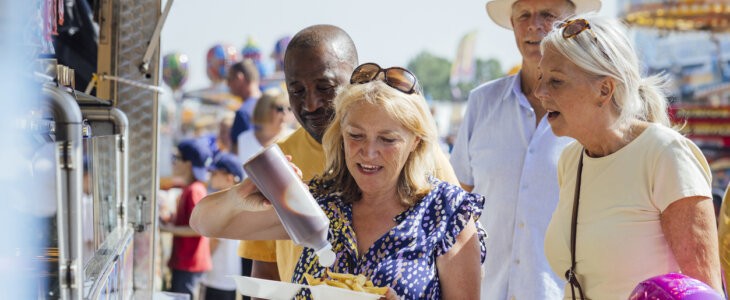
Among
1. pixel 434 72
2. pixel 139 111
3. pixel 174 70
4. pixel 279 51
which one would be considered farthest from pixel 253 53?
pixel 434 72

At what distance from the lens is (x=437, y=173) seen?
206 cm

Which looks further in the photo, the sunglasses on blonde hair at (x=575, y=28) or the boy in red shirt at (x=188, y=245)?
the boy in red shirt at (x=188, y=245)

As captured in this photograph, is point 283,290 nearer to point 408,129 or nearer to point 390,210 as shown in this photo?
point 390,210

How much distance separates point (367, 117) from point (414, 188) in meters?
0.25

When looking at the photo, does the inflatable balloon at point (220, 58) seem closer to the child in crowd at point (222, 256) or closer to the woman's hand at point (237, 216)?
the child in crowd at point (222, 256)

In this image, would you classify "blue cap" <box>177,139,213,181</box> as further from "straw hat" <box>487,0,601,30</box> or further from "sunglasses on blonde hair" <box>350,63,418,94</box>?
"sunglasses on blonde hair" <box>350,63,418,94</box>

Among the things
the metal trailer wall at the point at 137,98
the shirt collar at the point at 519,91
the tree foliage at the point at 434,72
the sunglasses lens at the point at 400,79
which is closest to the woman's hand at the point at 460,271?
the sunglasses lens at the point at 400,79

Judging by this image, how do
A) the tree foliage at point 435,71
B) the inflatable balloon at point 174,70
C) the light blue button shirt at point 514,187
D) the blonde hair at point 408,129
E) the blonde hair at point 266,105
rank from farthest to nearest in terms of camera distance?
1. the tree foliage at point 435,71
2. the inflatable balloon at point 174,70
3. the blonde hair at point 266,105
4. the light blue button shirt at point 514,187
5. the blonde hair at point 408,129

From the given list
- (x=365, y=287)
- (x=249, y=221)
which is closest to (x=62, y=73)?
(x=249, y=221)

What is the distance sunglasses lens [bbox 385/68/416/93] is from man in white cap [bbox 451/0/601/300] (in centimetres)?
98

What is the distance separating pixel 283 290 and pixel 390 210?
0.44m

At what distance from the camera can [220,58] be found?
13383 mm

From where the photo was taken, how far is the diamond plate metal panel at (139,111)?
111 inches

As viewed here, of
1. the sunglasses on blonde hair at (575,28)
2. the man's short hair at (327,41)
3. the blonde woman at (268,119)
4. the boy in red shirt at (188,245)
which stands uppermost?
the sunglasses on blonde hair at (575,28)
